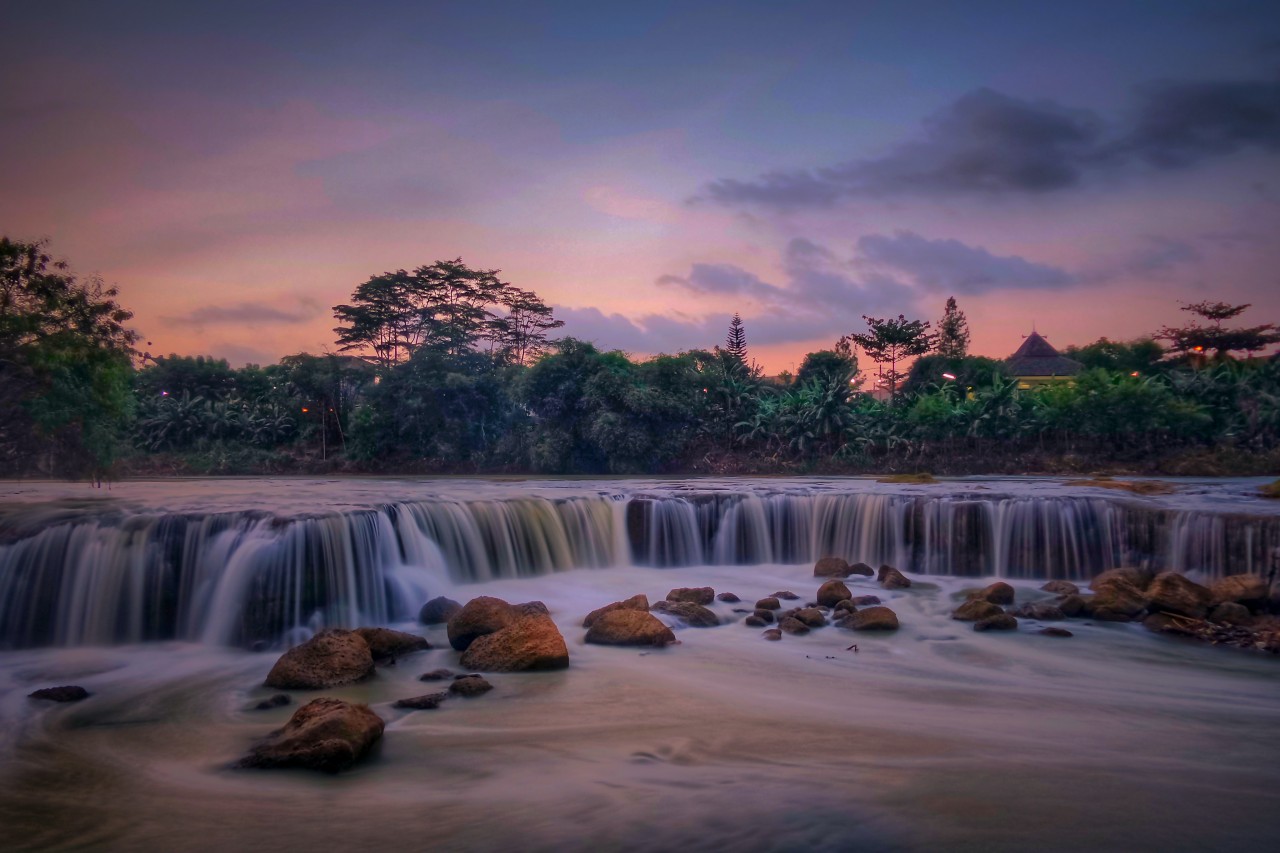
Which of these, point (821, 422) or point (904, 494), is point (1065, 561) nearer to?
point (904, 494)

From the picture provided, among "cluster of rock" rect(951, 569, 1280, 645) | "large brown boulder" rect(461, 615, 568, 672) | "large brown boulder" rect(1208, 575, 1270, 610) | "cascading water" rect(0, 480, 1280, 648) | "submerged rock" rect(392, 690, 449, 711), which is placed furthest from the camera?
"large brown boulder" rect(1208, 575, 1270, 610)

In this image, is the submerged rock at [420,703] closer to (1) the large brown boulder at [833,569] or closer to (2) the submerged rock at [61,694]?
(2) the submerged rock at [61,694]

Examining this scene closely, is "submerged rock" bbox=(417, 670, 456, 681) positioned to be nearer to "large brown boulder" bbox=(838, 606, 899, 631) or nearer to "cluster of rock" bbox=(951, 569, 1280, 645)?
"large brown boulder" bbox=(838, 606, 899, 631)

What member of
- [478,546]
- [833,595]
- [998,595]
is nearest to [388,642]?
[478,546]

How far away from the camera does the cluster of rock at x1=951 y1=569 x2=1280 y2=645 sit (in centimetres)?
1097

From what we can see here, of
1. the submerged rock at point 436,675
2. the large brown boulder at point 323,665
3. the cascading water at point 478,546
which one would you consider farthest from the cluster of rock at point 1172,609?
the large brown boulder at point 323,665

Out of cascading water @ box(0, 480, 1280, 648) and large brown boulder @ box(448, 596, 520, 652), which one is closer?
large brown boulder @ box(448, 596, 520, 652)

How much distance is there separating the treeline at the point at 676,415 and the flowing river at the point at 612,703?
1628 cm

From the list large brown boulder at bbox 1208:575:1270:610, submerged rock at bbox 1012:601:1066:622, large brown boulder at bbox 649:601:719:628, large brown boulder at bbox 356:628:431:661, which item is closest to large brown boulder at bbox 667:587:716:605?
large brown boulder at bbox 649:601:719:628

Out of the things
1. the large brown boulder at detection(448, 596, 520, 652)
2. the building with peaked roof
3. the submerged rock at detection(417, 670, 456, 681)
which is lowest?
the submerged rock at detection(417, 670, 456, 681)

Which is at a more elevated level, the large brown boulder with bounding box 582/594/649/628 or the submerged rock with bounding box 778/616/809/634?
the large brown boulder with bounding box 582/594/649/628

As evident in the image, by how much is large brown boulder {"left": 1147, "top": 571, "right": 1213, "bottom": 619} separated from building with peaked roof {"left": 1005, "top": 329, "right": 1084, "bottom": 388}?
37.7 metres

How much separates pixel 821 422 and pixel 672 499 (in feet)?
56.0

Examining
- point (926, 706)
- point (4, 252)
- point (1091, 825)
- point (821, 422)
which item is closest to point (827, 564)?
point (926, 706)
